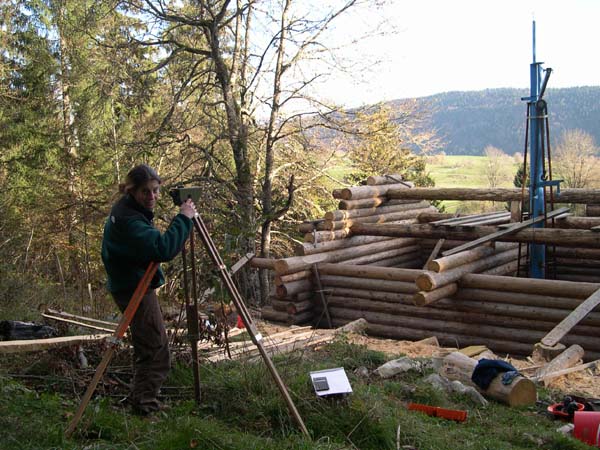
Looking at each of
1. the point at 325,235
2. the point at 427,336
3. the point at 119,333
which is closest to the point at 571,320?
the point at 427,336

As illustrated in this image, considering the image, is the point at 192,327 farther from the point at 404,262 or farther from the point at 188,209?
the point at 404,262

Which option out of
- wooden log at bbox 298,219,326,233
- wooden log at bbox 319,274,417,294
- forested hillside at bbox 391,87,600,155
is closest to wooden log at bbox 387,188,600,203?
wooden log at bbox 298,219,326,233

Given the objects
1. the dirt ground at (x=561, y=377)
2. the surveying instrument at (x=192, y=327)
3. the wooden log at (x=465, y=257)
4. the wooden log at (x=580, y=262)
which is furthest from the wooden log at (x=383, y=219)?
the surveying instrument at (x=192, y=327)

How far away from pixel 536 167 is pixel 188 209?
975 centimetres

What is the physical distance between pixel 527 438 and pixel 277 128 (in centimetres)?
1448

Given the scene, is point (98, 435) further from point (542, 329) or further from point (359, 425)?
point (542, 329)

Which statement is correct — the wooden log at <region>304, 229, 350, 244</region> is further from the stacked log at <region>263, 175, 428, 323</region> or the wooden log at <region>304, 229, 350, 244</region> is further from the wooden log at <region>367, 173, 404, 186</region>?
the wooden log at <region>367, 173, 404, 186</region>

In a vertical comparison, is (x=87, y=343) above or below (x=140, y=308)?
below

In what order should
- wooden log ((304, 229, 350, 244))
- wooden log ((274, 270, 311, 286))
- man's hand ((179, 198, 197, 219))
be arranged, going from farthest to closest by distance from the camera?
1. wooden log ((304, 229, 350, 244))
2. wooden log ((274, 270, 311, 286))
3. man's hand ((179, 198, 197, 219))

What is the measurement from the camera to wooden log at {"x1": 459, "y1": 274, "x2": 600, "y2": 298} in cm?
1035

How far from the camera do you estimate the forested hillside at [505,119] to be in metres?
77.4

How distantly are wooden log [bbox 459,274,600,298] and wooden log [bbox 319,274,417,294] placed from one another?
1076 mm

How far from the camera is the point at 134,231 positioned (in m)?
4.58

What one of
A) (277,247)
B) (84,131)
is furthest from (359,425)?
(84,131)
